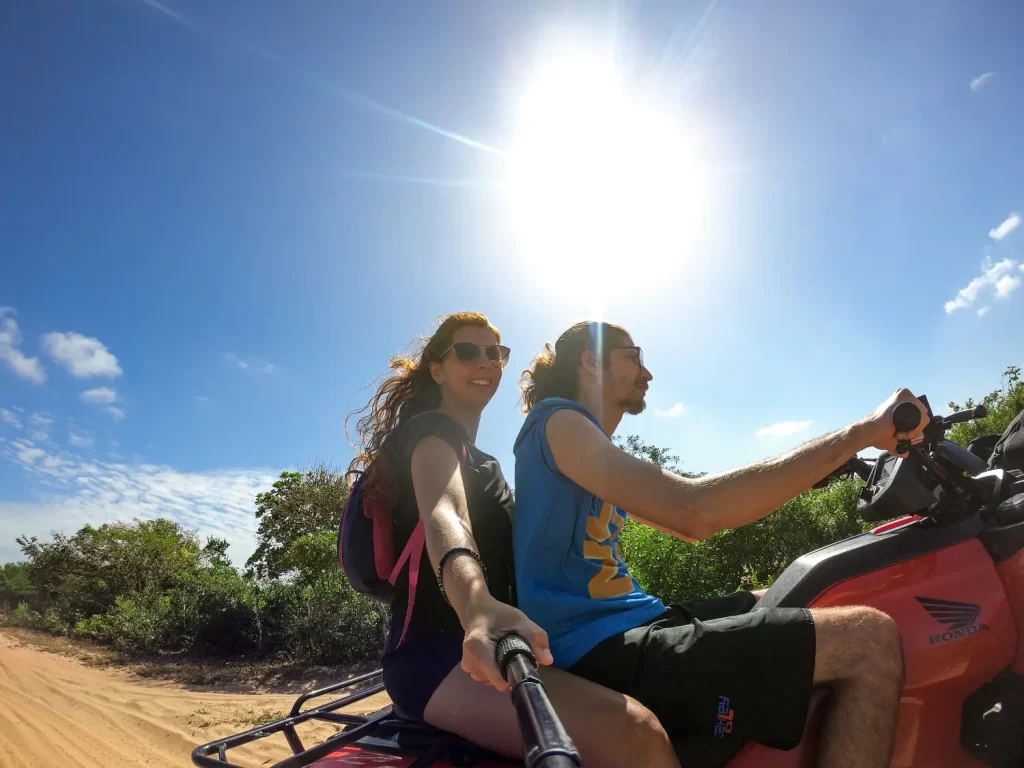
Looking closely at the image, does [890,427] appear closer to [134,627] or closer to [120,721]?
[120,721]

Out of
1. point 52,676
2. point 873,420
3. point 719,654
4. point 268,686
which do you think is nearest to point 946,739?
point 719,654

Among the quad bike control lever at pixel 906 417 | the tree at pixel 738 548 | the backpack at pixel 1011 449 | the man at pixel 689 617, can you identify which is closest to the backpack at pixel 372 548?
the man at pixel 689 617

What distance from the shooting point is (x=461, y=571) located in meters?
1.22

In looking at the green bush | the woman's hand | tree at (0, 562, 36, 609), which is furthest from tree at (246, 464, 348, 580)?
the woman's hand

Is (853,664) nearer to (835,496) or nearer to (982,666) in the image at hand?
(982,666)

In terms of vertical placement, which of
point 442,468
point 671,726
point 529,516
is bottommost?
point 671,726

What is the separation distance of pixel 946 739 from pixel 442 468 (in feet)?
4.60

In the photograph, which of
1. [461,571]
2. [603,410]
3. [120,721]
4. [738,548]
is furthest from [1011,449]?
[120,721]

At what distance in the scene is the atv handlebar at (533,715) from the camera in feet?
2.02

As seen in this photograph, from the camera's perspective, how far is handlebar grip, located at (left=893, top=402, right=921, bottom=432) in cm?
157

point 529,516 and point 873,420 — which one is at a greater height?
point 873,420

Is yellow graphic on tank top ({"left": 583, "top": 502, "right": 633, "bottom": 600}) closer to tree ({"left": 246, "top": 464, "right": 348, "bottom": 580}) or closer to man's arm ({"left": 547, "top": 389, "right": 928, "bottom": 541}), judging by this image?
man's arm ({"left": 547, "top": 389, "right": 928, "bottom": 541})

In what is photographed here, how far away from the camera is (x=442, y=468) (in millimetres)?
1689

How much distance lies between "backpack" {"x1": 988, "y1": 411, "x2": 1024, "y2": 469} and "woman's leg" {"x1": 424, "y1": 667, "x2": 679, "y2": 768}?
4.42 ft
